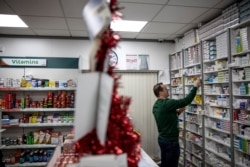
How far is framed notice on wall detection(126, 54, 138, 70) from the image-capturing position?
219 inches

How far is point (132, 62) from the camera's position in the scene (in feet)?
18.4

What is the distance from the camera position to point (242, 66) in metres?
2.98

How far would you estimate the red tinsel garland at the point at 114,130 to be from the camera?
90 centimetres

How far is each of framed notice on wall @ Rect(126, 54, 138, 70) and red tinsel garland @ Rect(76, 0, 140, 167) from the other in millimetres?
4578

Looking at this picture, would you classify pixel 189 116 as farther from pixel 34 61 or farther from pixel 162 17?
pixel 34 61

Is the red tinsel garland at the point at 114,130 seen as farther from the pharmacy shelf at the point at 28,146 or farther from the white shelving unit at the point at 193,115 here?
the pharmacy shelf at the point at 28,146

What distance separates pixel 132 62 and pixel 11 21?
281 centimetres

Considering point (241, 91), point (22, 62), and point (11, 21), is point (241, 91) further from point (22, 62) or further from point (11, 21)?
point (22, 62)

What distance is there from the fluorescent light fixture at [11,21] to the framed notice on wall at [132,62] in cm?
246

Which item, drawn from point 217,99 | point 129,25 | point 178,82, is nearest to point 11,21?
point 129,25

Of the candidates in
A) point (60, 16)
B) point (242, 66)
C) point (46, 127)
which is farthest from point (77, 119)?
point (46, 127)

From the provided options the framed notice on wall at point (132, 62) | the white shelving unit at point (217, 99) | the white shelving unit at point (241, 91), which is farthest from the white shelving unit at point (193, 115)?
the framed notice on wall at point (132, 62)

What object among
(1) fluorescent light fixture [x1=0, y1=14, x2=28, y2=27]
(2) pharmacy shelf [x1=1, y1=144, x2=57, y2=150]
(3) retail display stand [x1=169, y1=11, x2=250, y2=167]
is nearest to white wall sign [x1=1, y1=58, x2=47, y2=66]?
(1) fluorescent light fixture [x1=0, y1=14, x2=28, y2=27]

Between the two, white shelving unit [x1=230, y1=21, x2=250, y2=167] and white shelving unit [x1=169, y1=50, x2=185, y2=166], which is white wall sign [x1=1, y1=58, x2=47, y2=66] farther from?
white shelving unit [x1=230, y1=21, x2=250, y2=167]
